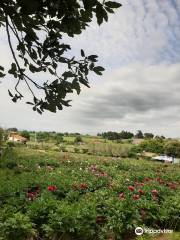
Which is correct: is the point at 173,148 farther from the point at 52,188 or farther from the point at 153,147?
the point at 52,188

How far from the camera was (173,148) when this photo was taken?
79.8m

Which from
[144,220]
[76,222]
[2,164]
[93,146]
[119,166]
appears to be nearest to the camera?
[76,222]

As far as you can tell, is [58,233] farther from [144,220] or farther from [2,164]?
[2,164]

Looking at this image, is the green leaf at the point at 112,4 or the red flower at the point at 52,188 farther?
the red flower at the point at 52,188

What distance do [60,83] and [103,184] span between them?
35.2 ft

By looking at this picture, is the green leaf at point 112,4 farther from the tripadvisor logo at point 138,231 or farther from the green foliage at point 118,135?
the green foliage at point 118,135

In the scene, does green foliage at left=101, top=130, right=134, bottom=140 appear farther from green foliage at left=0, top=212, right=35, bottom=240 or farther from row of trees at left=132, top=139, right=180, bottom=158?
green foliage at left=0, top=212, right=35, bottom=240

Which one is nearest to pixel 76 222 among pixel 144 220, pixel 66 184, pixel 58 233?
pixel 58 233

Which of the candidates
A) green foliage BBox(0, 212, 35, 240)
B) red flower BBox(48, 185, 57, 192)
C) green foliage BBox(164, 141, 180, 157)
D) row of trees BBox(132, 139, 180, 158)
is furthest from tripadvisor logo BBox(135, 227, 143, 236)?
green foliage BBox(164, 141, 180, 157)

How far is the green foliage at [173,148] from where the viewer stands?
78.5m

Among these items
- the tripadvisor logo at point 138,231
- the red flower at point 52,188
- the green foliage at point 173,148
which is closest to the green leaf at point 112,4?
the tripadvisor logo at point 138,231

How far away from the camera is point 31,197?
33.6 feet

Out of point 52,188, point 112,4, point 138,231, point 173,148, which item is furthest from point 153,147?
point 112,4

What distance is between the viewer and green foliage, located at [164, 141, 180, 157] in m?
78.5
